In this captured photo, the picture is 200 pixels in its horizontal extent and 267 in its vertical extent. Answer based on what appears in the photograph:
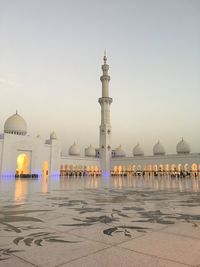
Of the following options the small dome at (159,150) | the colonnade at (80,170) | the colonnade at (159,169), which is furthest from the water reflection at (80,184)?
the small dome at (159,150)

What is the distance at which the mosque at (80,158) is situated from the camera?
2638 centimetres

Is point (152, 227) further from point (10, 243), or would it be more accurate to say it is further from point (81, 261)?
point (10, 243)

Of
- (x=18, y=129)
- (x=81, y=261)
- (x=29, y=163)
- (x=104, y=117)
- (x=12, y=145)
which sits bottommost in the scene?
(x=81, y=261)

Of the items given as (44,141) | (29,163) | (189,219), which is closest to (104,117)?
(44,141)

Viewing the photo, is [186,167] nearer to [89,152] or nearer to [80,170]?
[80,170]

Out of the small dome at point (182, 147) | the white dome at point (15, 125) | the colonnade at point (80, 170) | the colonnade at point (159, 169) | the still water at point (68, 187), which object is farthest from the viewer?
the small dome at point (182, 147)

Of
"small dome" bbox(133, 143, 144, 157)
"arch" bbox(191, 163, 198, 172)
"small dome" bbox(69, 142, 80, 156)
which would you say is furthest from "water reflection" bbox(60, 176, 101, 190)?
"small dome" bbox(133, 143, 144, 157)

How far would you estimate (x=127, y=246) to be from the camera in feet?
6.93

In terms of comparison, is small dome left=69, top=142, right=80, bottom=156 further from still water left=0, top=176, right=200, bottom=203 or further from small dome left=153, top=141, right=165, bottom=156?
still water left=0, top=176, right=200, bottom=203

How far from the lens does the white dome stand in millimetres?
29500

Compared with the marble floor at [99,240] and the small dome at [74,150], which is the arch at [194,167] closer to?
the small dome at [74,150]

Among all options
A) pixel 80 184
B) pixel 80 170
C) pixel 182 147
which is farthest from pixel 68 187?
pixel 182 147

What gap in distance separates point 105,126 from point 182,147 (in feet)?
37.6

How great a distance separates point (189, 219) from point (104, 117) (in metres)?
33.2
